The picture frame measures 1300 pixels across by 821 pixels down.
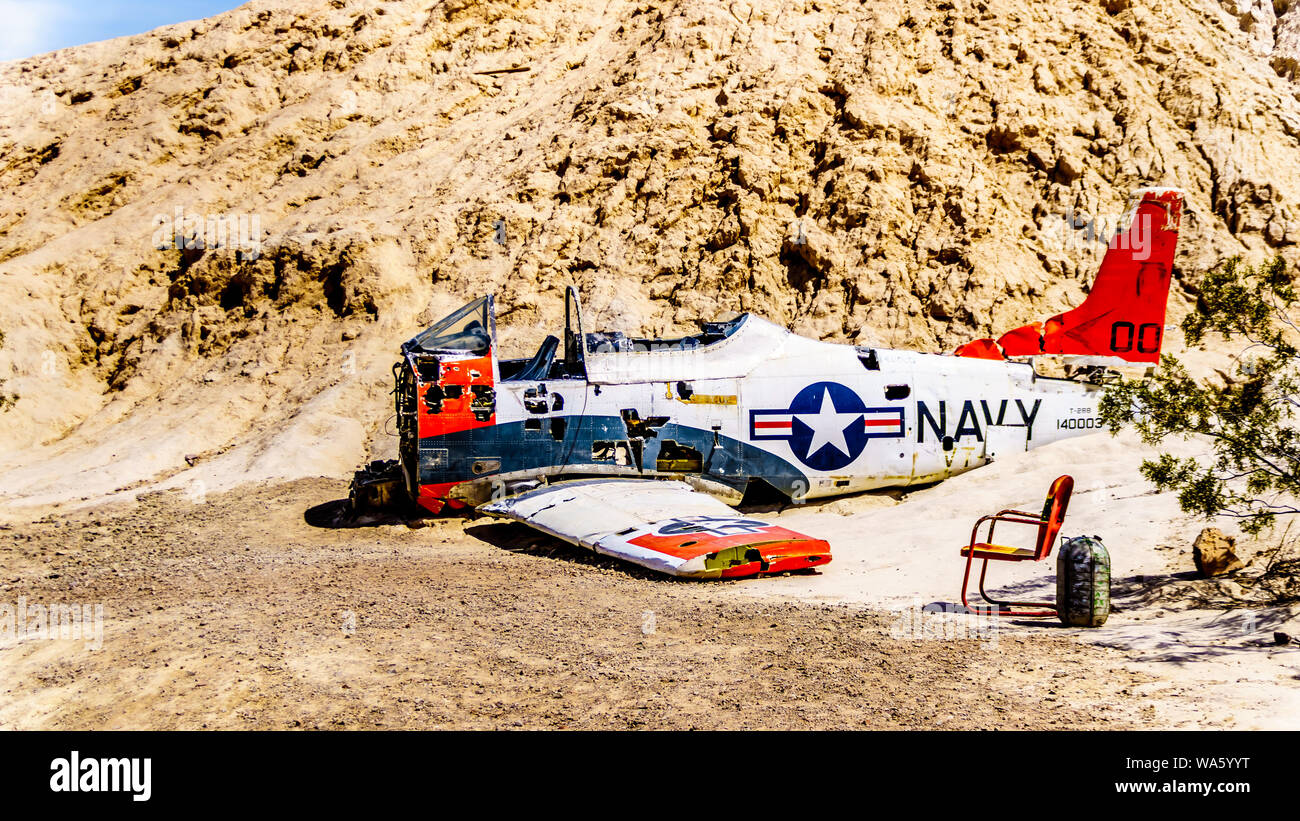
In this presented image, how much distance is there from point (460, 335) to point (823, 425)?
4.98 meters

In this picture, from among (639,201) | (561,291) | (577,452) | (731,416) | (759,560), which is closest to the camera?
(759,560)

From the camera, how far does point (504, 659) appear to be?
641cm

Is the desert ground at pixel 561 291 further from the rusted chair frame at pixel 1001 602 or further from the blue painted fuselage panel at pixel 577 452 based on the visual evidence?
the blue painted fuselage panel at pixel 577 452

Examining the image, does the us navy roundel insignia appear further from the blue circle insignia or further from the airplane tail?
the airplane tail

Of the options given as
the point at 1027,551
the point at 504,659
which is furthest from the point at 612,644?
the point at 1027,551

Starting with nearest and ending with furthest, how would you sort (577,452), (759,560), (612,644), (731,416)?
(612,644), (759,560), (577,452), (731,416)

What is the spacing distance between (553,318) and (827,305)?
5.50m

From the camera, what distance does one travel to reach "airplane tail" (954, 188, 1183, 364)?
14.5 metres

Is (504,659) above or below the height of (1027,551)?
below

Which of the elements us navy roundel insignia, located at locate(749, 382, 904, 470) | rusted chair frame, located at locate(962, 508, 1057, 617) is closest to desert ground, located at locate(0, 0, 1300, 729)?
rusted chair frame, located at locate(962, 508, 1057, 617)

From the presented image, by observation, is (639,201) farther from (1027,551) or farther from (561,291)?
(1027,551)

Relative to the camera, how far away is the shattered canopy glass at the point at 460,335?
12469mm

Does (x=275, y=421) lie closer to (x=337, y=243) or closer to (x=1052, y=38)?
(x=337, y=243)

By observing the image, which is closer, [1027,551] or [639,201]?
[1027,551]
